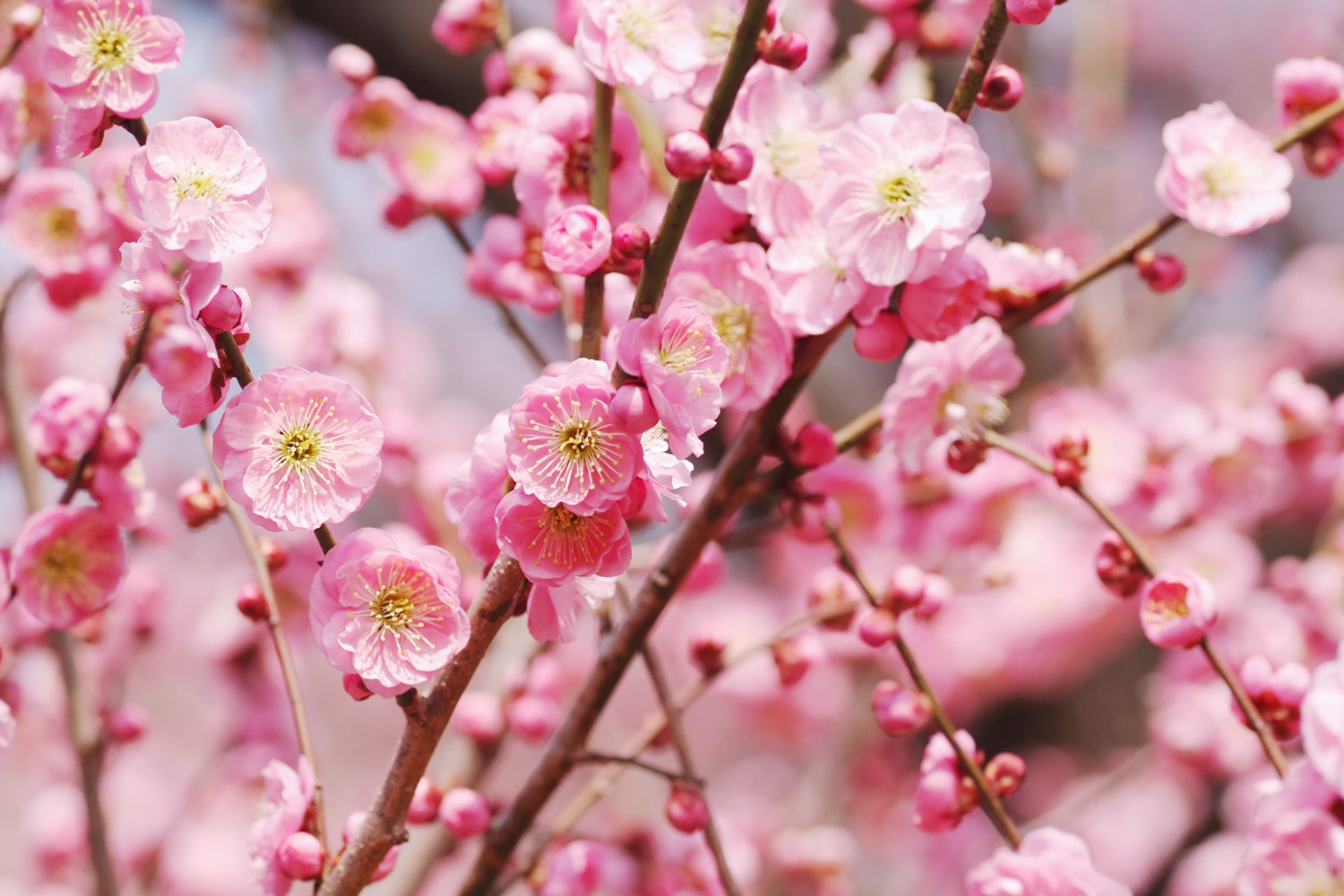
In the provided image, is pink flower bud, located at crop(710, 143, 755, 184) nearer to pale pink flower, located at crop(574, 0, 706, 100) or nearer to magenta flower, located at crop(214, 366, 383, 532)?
pale pink flower, located at crop(574, 0, 706, 100)

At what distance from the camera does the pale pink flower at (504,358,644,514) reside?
0.52 meters

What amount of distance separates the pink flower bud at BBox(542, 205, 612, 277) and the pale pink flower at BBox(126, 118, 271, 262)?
0.55 feet

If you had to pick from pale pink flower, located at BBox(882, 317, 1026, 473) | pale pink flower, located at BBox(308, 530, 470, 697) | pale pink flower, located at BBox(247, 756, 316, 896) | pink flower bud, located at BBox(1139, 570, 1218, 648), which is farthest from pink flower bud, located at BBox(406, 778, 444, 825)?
pink flower bud, located at BBox(1139, 570, 1218, 648)

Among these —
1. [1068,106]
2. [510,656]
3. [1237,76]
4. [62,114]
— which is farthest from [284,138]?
[1237,76]

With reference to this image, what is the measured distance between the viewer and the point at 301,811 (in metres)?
0.66

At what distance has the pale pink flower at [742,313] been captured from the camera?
67 cm

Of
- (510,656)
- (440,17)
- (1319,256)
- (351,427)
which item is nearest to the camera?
(351,427)

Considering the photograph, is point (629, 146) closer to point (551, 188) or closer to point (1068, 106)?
point (551, 188)

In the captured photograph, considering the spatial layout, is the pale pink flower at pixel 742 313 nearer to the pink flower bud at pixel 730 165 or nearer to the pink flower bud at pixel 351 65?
the pink flower bud at pixel 730 165

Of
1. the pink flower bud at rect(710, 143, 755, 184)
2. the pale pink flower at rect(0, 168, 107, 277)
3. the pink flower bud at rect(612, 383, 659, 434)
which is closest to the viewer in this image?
the pink flower bud at rect(612, 383, 659, 434)

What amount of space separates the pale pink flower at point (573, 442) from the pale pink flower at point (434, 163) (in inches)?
21.3

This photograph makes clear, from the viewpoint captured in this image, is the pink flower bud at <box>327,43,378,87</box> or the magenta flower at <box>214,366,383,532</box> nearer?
the magenta flower at <box>214,366,383,532</box>

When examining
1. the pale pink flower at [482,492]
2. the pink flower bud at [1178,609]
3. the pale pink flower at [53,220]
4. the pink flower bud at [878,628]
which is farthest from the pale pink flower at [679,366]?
the pale pink flower at [53,220]

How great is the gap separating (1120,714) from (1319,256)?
1.53 m
